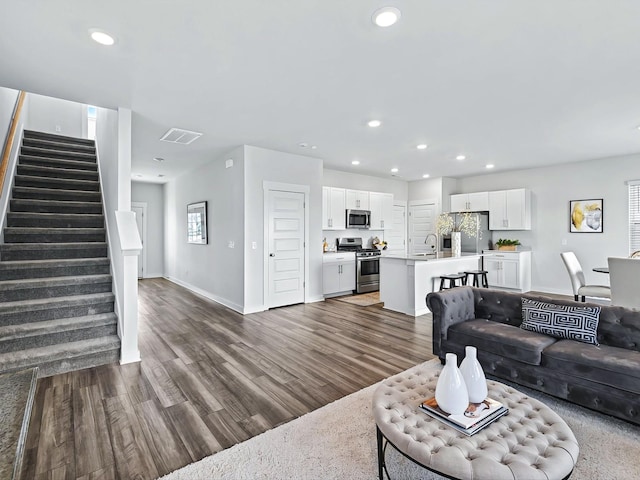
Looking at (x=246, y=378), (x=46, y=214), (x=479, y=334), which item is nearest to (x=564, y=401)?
(x=479, y=334)

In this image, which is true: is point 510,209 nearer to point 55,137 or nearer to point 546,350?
point 546,350

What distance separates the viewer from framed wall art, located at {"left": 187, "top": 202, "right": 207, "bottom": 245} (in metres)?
6.57

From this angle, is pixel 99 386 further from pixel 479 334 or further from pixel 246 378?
pixel 479 334

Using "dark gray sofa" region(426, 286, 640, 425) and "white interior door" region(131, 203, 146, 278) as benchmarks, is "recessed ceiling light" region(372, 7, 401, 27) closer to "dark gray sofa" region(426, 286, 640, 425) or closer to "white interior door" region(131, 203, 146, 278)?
"dark gray sofa" region(426, 286, 640, 425)

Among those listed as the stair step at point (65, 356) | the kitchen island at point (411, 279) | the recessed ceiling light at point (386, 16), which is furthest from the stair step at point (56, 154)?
the recessed ceiling light at point (386, 16)

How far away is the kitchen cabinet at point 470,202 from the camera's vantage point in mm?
7586

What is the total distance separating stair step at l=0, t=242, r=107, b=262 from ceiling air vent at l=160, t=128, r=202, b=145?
169cm

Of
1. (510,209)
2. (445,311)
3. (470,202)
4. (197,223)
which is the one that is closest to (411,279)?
(445,311)

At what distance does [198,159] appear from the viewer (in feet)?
20.3

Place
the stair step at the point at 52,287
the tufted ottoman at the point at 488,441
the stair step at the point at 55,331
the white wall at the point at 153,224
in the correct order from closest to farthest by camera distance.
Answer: the tufted ottoman at the point at 488,441 → the stair step at the point at 55,331 → the stair step at the point at 52,287 → the white wall at the point at 153,224

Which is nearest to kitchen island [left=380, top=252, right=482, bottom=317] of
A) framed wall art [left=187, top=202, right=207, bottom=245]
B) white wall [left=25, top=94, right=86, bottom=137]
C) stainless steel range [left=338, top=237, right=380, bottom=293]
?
stainless steel range [left=338, top=237, right=380, bottom=293]

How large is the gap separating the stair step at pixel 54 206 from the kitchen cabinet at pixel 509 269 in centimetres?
731

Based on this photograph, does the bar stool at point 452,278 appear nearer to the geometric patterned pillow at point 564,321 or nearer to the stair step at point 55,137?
the geometric patterned pillow at point 564,321

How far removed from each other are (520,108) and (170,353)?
464 centimetres
